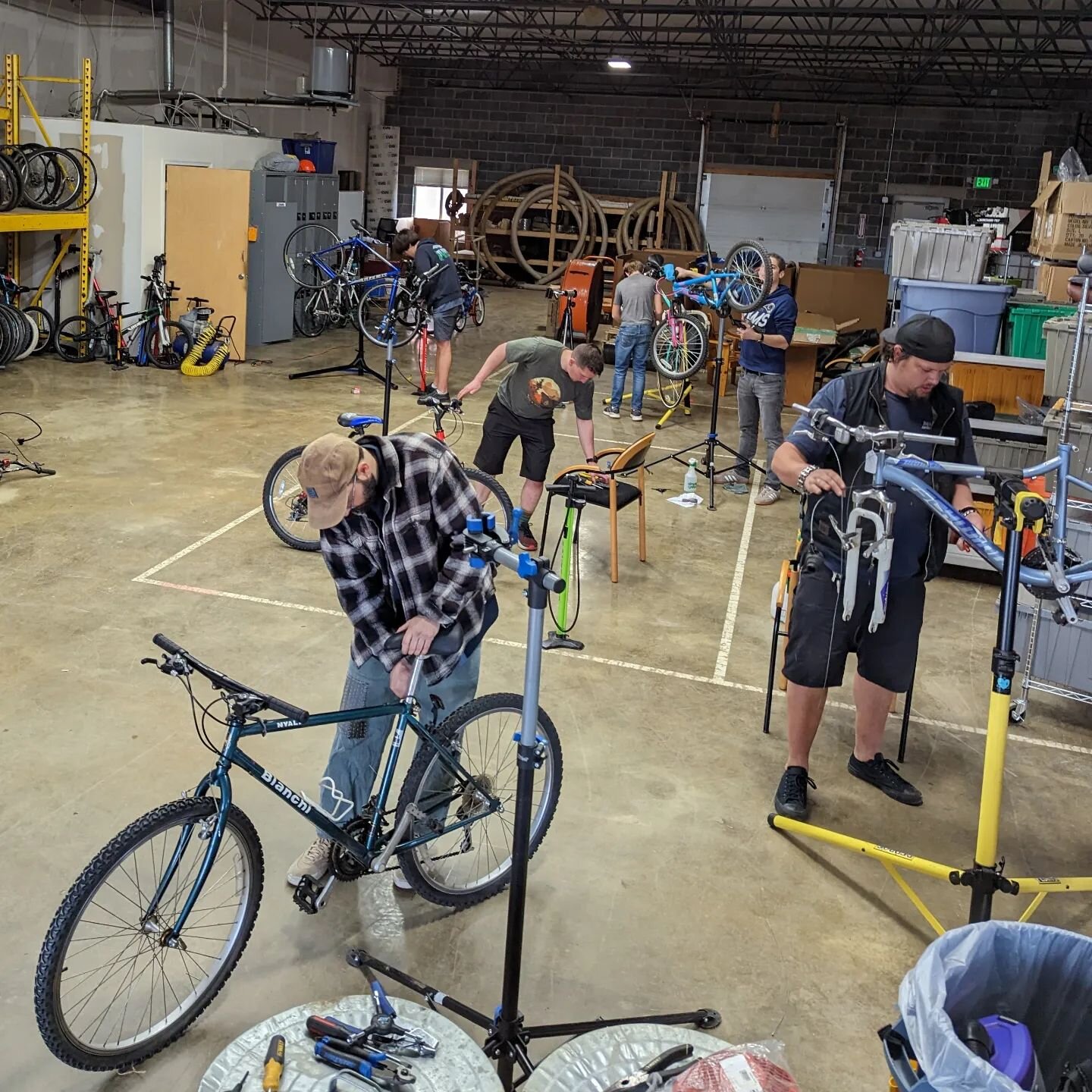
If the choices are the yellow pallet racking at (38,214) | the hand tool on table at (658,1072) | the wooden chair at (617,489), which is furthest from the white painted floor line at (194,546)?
the yellow pallet racking at (38,214)

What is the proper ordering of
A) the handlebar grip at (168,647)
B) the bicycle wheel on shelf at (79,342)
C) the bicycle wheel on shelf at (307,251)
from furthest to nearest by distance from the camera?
the bicycle wheel on shelf at (307,251) → the bicycle wheel on shelf at (79,342) → the handlebar grip at (168,647)

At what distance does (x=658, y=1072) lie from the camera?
2.25m

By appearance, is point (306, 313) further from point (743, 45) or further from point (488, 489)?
point (488, 489)

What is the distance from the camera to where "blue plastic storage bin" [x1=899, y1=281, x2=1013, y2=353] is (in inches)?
289

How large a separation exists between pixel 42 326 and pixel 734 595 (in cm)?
843

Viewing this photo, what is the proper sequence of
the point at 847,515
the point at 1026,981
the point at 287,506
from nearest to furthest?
1. the point at 1026,981
2. the point at 847,515
3. the point at 287,506

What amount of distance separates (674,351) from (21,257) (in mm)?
6724

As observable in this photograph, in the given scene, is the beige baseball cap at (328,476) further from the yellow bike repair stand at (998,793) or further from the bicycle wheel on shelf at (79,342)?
the bicycle wheel on shelf at (79,342)

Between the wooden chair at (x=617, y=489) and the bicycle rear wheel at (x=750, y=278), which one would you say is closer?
the wooden chair at (x=617, y=489)

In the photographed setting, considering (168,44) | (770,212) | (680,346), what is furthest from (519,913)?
(770,212)

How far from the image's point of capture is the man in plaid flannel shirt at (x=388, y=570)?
269cm

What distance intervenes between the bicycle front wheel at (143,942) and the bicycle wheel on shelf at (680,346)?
24.5 feet

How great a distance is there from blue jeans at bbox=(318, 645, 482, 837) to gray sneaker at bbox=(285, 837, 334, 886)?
126 millimetres

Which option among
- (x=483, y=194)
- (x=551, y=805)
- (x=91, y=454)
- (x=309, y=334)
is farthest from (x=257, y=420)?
(x=483, y=194)
